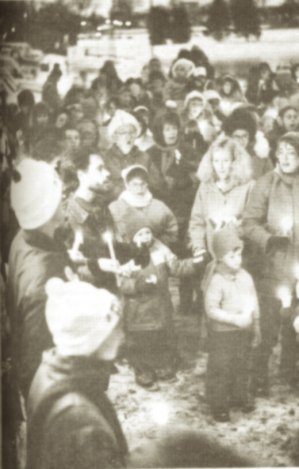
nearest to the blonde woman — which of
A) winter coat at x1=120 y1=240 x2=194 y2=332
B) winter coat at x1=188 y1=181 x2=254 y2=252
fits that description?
winter coat at x1=188 y1=181 x2=254 y2=252

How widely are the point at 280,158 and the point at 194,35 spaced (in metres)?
0.56

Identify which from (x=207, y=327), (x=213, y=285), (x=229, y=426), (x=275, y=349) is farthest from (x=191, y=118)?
(x=229, y=426)

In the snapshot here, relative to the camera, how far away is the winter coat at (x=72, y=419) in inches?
80.0

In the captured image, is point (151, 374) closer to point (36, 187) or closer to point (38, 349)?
point (38, 349)

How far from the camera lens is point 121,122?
2.08 m

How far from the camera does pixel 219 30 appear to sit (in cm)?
206

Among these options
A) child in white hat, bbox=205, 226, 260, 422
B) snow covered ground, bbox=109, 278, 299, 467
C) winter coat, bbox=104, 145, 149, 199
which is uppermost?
winter coat, bbox=104, 145, 149, 199

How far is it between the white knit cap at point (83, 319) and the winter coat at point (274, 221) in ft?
1.89

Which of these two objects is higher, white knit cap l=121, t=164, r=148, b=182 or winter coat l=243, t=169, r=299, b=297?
white knit cap l=121, t=164, r=148, b=182

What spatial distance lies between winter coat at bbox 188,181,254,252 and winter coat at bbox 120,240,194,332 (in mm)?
102

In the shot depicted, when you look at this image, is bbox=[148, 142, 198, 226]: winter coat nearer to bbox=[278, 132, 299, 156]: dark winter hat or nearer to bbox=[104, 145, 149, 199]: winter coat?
bbox=[104, 145, 149, 199]: winter coat

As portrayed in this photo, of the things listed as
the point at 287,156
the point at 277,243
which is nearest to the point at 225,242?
the point at 277,243

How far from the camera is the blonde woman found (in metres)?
2.08

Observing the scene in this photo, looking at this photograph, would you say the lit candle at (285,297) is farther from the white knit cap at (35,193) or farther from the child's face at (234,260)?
the white knit cap at (35,193)
